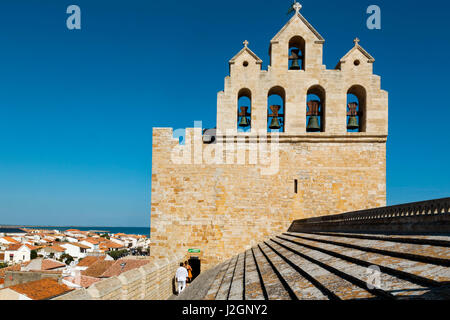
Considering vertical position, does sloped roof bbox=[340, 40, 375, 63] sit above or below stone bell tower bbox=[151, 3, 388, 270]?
above

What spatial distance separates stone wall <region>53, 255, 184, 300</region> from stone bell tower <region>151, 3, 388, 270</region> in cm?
185

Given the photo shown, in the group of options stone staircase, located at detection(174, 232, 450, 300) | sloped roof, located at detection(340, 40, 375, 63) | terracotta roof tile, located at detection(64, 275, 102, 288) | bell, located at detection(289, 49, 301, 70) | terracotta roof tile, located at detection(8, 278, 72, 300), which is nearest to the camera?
stone staircase, located at detection(174, 232, 450, 300)

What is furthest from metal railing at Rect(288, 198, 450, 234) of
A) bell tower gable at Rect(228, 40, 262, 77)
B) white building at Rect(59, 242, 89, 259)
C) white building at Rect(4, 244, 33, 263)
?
white building at Rect(59, 242, 89, 259)

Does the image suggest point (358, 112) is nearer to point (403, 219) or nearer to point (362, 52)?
point (362, 52)

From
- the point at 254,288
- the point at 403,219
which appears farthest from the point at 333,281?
the point at 403,219

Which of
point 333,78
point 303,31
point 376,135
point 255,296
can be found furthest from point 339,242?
point 303,31

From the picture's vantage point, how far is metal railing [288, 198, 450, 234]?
201 inches

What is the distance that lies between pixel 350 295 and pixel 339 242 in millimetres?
3562

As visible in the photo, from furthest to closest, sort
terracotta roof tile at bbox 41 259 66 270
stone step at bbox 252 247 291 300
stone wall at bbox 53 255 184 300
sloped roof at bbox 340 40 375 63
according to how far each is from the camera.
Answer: terracotta roof tile at bbox 41 259 66 270
sloped roof at bbox 340 40 375 63
stone wall at bbox 53 255 184 300
stone step at bbox 252 247 291 300

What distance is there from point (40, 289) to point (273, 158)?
61.5 ft

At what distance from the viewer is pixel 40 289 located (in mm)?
22172
